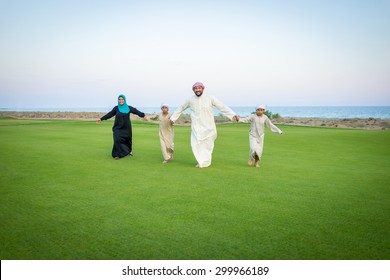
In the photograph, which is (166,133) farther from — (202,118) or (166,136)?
(202,118)

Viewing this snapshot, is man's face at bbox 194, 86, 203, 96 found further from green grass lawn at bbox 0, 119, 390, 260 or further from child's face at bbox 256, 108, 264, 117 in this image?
green grass lawn at bbox 0, 119, 390, 260

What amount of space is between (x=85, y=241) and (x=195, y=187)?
97.7 inches

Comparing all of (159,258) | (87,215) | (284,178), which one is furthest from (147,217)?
(284,178)

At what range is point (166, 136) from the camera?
29.2 ft

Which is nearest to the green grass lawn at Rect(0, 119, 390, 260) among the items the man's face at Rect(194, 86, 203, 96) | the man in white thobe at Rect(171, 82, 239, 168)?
the man in white thobe at Rect(171, 82, 239, 168)

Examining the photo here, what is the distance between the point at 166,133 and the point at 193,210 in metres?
4.87

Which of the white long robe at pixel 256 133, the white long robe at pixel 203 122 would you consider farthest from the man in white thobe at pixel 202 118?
the white long robe at pixel 256 133

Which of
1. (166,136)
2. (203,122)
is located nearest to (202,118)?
(203,122)

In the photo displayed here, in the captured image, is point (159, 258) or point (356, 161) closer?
point (159, 258)

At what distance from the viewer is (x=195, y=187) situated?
5.54 m

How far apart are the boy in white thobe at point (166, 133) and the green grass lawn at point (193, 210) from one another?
3.25 feet

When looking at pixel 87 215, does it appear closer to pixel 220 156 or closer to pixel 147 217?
pixel 147 217

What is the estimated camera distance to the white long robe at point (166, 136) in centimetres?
870

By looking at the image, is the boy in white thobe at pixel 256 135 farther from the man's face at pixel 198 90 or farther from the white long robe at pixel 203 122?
the man's face at pixel 198 90
